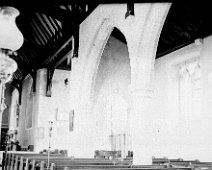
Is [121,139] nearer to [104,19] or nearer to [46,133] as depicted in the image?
[46,133]

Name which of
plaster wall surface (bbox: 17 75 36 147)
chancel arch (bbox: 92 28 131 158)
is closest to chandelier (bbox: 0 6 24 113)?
chancel arch (bbox: 92 28 131 158)

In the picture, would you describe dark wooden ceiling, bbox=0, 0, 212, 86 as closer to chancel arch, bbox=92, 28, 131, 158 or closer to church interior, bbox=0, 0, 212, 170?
church interior, bbox=0, 0, 212, 170

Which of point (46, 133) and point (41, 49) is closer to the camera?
point (41, 49)

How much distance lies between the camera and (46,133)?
14.9 metres

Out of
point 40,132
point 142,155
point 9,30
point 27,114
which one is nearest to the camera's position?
point 9,30

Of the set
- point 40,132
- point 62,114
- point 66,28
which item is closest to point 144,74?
point 66,28

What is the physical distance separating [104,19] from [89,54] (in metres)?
1.38

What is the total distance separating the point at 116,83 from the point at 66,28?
11.7ft

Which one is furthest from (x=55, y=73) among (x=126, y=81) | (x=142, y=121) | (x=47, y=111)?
(x=142, y=121)

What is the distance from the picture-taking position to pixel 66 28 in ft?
37.7

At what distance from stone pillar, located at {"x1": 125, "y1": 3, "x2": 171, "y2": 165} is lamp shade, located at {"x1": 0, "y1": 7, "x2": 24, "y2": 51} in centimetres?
452

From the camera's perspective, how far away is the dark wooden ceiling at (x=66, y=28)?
377 inches

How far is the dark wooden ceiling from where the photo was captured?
957 centimetres

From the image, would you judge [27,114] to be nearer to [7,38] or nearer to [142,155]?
[142,155]
